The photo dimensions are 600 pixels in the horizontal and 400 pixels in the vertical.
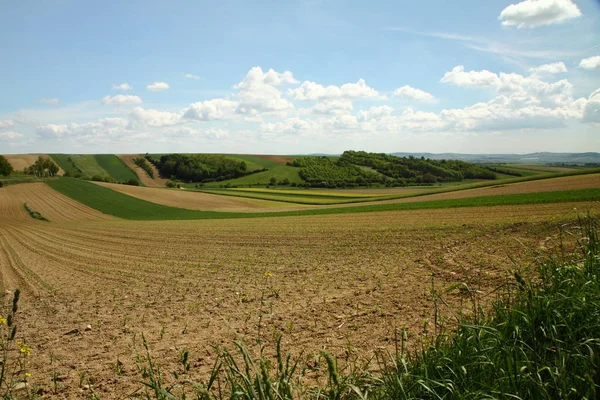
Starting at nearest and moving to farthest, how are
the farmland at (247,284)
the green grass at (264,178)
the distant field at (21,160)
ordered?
the farmland at (247,284), the green grass at (264,178), the distant field at (21,160)

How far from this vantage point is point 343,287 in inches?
446

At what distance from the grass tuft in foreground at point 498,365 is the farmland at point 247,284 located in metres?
0.46

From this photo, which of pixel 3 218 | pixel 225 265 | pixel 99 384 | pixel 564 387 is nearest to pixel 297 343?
pixel 99 384

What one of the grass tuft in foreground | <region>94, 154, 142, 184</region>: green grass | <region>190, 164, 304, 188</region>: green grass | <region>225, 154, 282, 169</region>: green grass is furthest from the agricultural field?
the grass tuft in foreground

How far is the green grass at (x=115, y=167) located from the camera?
109312 millimetres

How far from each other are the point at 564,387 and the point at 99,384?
20.5ft

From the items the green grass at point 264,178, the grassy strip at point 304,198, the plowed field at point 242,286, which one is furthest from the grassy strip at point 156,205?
the green grass at point 264,178

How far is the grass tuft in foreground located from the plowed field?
2.61 feet

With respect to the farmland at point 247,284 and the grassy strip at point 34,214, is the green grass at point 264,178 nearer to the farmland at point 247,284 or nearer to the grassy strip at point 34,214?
the grassy strip at point 34,214

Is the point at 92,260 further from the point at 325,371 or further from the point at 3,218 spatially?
the point at 3,218

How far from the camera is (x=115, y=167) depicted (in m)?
120

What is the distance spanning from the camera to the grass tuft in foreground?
2875mm

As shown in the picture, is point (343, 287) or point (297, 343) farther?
point (343, 287)

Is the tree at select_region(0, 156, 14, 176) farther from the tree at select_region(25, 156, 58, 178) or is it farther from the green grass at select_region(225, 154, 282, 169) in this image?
the green grass at select_region(225, 154, 282, 169)
